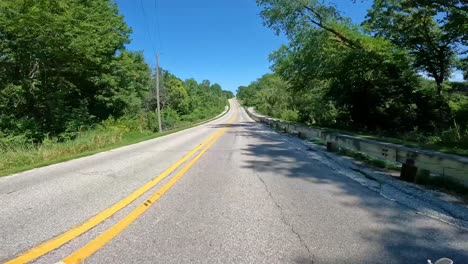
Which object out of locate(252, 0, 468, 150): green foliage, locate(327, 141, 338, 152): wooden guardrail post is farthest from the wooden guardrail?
locate(252, 0, 468, 150): green foliage

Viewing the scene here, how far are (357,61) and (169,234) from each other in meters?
22.2

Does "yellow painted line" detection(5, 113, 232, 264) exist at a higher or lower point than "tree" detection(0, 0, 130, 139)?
lower

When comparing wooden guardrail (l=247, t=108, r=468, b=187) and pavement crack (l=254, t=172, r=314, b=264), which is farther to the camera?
wooden guardrail (l=247, t=108, r=468, b=187)

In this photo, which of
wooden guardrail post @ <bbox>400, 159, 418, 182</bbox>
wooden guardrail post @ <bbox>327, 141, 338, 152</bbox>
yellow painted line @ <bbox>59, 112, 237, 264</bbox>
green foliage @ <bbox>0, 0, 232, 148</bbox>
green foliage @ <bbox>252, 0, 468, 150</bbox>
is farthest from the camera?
green foliage @ <bbox>252, 0, 468, 150</bbox>

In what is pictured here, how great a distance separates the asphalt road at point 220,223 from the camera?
133 inches

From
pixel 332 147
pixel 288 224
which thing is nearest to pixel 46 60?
pixel 332 147

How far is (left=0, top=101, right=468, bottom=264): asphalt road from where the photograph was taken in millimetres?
3375

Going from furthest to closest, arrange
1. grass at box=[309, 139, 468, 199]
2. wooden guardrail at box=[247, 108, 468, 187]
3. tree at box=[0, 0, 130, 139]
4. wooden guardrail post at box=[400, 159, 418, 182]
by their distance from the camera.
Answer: tree at box=[0, 0, 130, 139] < wooden guardrail post at box=[400, 159, 418, 182] < wooden guardrail at box=[247, 108, 468, 187] < grass at box=[309, 139, 468, 199]

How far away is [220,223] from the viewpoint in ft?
14.0

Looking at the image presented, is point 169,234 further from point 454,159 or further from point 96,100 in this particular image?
point 96,100

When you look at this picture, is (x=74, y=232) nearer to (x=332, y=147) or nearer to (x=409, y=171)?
(x=409, y=171)

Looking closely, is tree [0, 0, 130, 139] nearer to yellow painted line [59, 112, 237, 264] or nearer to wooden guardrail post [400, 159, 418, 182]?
yellow painted line [59, 112, 237, 264]

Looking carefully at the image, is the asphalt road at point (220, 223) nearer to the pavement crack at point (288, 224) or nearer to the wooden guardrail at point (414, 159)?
the pavement crack at point (288, 224)

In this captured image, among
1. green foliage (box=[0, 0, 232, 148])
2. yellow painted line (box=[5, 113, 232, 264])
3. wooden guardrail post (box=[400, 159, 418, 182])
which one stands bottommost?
yellow painted line (box=[5, 113, 232, 264])
